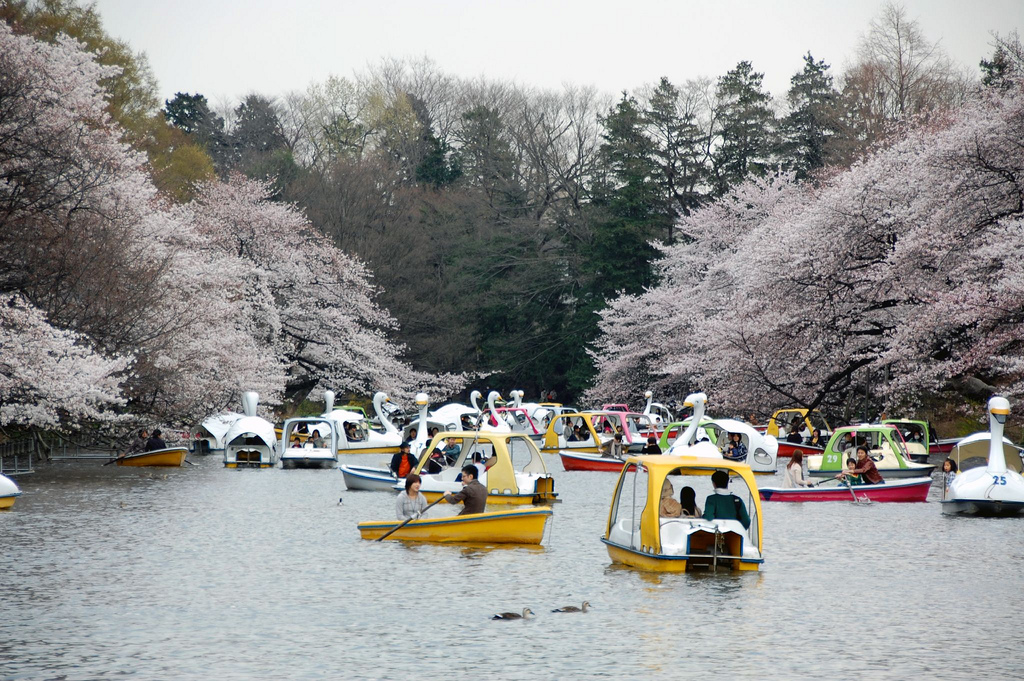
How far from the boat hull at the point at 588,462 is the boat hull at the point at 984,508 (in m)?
13.4

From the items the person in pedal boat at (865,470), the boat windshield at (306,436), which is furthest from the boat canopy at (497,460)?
the boat windshield at (306,436)

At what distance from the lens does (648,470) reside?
57.1 ft

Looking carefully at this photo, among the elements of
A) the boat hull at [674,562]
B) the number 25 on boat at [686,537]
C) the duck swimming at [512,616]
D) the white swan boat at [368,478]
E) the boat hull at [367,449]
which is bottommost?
the duck swimming at [512,616]

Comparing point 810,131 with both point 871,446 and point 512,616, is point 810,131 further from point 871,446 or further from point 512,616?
point 512,616

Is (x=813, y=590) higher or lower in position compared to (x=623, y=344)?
lower

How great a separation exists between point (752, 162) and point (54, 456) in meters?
40.7

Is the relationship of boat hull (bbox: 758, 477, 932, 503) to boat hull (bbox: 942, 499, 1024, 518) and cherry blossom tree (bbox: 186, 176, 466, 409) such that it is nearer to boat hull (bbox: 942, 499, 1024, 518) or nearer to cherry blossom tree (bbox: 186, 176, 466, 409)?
boat hull (bbox: 942, 499, 1024, 518)

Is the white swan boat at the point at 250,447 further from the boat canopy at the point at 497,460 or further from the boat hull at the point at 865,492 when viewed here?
the boat hull at the point at 865,492

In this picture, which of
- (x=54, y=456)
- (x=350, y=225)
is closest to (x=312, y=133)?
(x=350, y=225)

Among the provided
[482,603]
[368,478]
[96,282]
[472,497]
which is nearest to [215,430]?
[96,282]

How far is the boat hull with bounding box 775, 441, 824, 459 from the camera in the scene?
40719 mm

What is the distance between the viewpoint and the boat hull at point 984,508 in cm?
2391

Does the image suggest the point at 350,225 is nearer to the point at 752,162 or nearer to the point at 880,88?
the point at 752,162

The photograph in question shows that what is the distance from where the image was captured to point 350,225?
6944 centimetres
